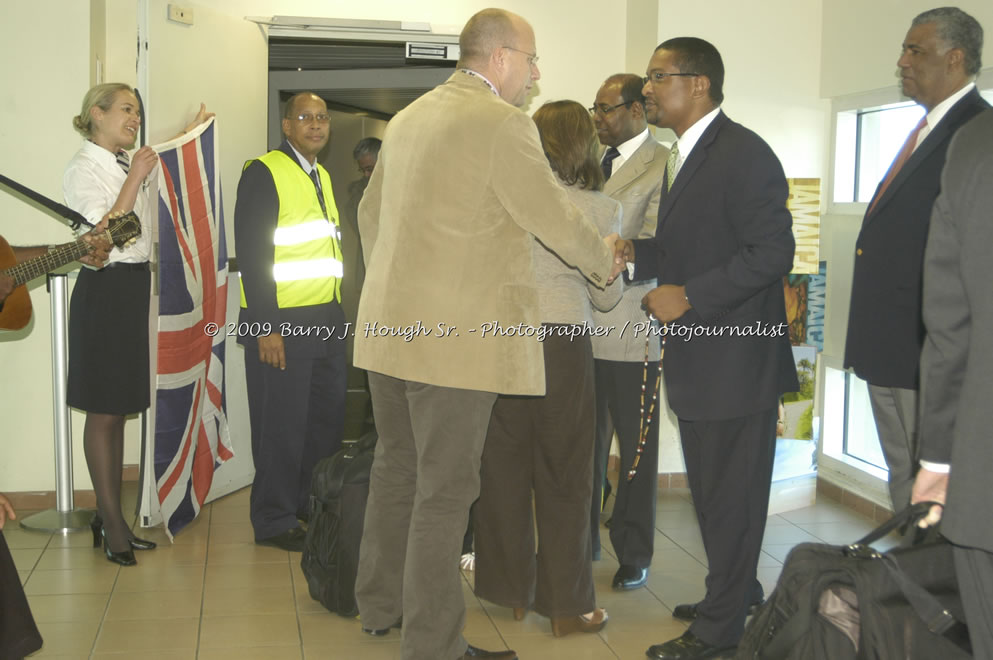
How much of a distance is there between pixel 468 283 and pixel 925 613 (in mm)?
1307

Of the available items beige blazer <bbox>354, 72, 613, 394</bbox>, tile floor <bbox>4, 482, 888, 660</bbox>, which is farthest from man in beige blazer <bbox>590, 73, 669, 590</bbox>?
beige blazer <bbox>354, 72, 613, 394</bbox>

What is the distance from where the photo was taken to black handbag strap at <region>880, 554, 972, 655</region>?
5.37ft

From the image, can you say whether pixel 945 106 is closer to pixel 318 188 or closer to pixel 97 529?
pixel 318 188

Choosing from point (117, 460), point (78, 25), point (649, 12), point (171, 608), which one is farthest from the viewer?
point (649, 12)

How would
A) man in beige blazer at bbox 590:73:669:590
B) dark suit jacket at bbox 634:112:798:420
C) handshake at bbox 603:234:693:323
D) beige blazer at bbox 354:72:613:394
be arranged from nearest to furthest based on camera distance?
1. beige blazer at bbox 354:72:613:394
2. dark suit jacket at bbox 634:112:798:420
3. handshake at bbox 603:234:693:323
4. man in beige blazer at bbox 590:73:669:590

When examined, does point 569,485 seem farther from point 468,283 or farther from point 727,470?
point 468,283

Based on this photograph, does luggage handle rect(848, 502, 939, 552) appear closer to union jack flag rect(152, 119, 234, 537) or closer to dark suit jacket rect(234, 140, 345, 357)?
dark suit jacket rect(234, 140, 345, 357)

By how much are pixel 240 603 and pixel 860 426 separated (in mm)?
3173

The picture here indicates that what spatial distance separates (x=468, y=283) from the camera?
2.48 metres

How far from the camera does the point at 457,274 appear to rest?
2479 millimetres

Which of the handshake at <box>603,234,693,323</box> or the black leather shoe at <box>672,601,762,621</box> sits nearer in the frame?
the handshake at <box>603,234,693,323</box>

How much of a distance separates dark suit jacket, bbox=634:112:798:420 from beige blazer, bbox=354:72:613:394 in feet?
1.42

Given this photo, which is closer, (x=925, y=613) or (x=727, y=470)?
(x=925, y=613)

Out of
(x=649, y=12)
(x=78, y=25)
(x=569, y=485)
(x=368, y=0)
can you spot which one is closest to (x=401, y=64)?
(x=368, y=0)
